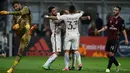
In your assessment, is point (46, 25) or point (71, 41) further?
point (46, 25)

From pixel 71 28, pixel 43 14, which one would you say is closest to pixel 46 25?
pixel 43 14

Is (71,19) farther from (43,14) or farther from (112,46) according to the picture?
(43,14)

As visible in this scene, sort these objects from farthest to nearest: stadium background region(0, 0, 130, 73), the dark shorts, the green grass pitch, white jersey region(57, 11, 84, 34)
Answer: stadium background region(0, 0, 130, 73)
white jersey region(57, 11, 84, 34)
the dark shorts
the green grass pitch

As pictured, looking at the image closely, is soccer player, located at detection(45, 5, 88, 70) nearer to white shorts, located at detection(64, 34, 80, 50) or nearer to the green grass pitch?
white shorts, located at detection(64, 34, 80, 50)

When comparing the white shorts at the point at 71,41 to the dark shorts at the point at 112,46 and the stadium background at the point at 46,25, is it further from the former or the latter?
the stadium background at the point at 46,25

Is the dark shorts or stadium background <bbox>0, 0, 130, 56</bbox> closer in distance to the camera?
the dark shorts

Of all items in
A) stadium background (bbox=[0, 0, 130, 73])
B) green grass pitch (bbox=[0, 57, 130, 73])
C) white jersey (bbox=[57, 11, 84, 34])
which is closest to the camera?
green grass pitch (bbox=[0, 57, 130, 73])

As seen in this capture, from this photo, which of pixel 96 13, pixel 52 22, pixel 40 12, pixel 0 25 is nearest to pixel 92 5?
pixel 96 13

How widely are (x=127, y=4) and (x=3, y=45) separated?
996 centimetres

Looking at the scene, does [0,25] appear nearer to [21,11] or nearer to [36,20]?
[36,20]

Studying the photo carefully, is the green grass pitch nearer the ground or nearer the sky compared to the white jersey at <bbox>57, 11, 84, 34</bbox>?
nearer the ground

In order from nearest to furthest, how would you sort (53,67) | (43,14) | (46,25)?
1. (53,67)
2. (46,25)
3. (43,14)

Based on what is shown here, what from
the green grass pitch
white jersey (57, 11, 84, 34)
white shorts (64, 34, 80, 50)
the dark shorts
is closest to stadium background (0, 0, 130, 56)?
the green grass pitch

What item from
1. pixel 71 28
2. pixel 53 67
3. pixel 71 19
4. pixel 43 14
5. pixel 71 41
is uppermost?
pixel 71 19
